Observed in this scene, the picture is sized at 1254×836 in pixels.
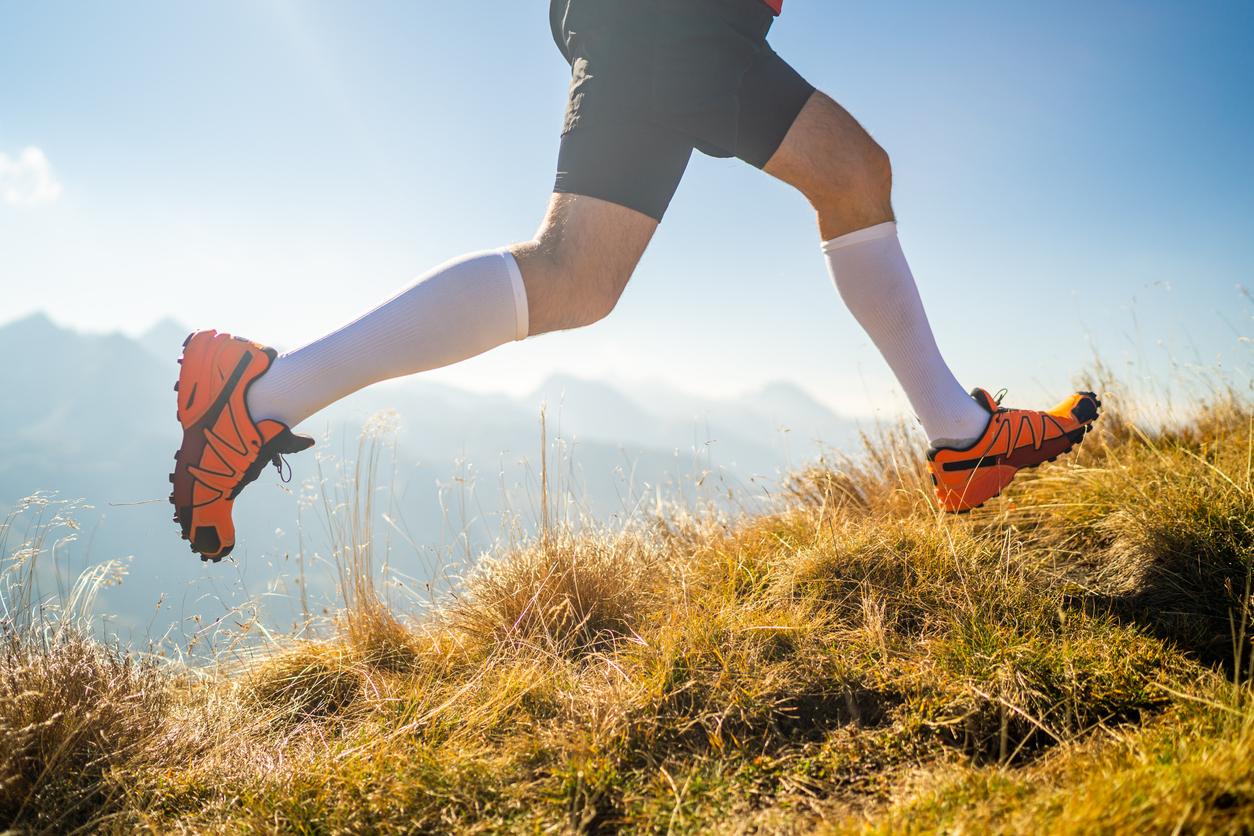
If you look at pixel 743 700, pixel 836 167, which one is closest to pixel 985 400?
pixel 836 167

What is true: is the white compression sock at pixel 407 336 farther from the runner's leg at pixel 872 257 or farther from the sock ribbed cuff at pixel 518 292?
the runner's leg at pixel 872 257

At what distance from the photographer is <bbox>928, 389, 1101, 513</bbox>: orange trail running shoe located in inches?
69.1

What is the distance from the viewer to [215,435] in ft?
4.58

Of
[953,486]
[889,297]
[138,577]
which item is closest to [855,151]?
[889,297]

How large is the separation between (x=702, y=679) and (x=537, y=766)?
1.11 ft

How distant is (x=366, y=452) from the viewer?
232 centimetres

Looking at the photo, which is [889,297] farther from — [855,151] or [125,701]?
[125,701]

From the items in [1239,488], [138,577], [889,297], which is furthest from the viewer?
[138,577]

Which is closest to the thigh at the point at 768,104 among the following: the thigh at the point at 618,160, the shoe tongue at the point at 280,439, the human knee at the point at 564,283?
the thigh at the point at 618,160

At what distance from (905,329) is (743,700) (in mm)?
1173

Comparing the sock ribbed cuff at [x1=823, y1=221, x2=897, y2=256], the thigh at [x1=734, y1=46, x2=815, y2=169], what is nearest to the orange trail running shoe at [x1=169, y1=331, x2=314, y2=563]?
the thigh at [x1=734, y1=46, x2=815, y2=169]

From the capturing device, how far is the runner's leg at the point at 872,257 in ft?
5.26

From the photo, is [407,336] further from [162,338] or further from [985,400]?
[162,338]

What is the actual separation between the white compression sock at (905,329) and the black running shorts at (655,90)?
484 millimetres
